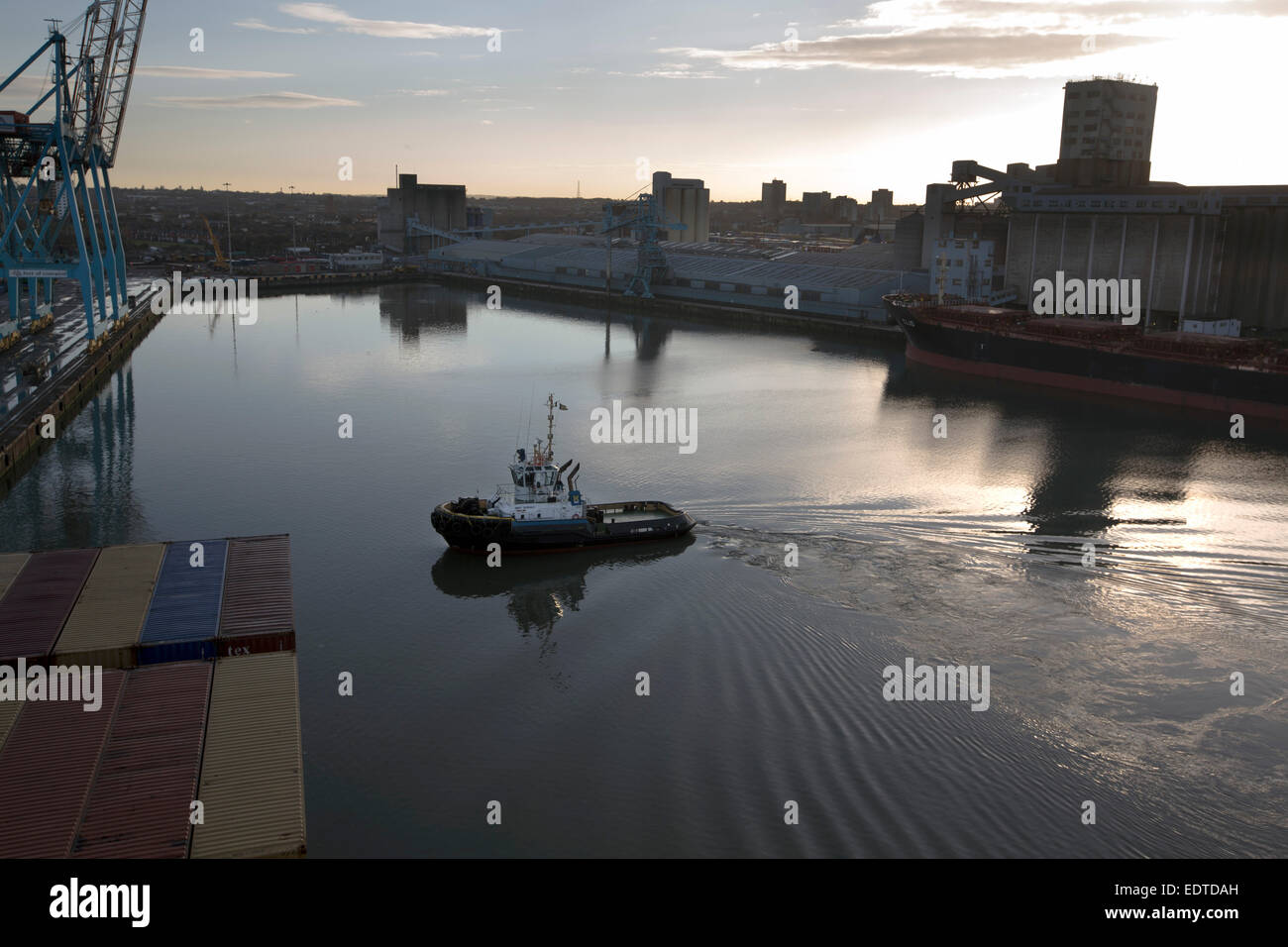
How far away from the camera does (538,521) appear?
17.6 metres

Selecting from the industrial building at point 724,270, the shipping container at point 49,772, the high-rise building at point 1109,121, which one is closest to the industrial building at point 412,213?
the industrial building at point 724,270

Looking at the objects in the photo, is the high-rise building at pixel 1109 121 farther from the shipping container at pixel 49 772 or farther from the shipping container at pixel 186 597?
the shipping container at pixel 49 772

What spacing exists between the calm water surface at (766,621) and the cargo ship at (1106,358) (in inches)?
141

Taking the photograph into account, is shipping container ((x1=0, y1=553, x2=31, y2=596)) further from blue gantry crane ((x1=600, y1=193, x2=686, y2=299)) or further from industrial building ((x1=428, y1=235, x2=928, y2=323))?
blue gantry crane ((x1=600, y1=193, x2=686, y2=299))

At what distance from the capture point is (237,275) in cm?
6962

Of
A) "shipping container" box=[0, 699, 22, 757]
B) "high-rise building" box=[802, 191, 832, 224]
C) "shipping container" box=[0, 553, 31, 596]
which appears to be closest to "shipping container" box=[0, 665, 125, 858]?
"shipping container" box=[0, 699, 22, 757]

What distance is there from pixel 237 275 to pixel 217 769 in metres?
68.1

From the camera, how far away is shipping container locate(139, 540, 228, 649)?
35.6 ft

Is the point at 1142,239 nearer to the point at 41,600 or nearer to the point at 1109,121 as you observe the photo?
the point at 1109,121

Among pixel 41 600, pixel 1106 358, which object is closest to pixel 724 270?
pixel 1106 358

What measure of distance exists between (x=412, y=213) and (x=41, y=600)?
80.6 m

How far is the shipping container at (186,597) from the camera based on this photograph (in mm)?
10852
